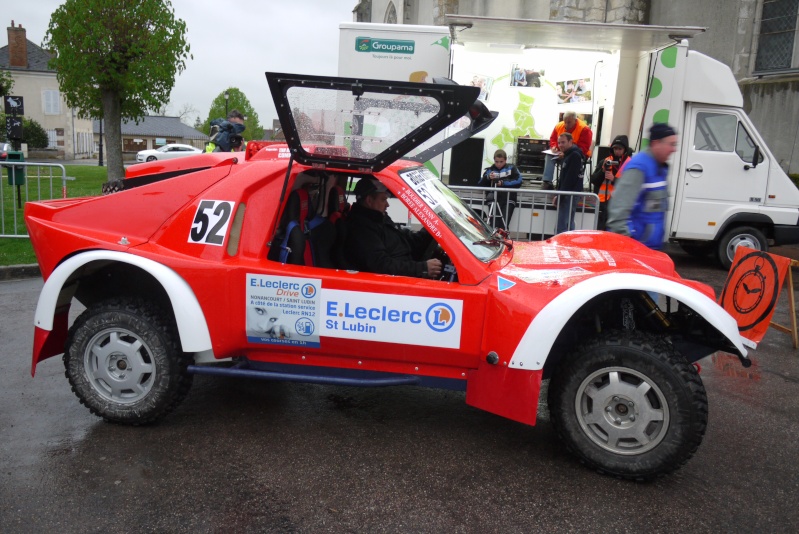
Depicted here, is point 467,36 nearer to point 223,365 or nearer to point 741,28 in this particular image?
point 223,365

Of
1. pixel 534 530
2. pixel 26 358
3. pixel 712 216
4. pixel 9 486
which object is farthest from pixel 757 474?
pixel 712 216

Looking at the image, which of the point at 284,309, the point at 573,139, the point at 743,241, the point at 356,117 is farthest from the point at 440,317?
the point at 743,241

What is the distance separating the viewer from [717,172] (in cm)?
1051

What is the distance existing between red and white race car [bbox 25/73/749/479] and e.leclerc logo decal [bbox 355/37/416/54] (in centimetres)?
621

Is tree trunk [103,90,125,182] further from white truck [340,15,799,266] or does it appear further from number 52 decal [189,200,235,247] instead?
number 52 decal [189,200,235,247]

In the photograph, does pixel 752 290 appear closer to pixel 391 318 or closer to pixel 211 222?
pixel 391 318

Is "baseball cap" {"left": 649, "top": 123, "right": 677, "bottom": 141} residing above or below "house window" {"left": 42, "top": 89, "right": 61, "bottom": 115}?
below

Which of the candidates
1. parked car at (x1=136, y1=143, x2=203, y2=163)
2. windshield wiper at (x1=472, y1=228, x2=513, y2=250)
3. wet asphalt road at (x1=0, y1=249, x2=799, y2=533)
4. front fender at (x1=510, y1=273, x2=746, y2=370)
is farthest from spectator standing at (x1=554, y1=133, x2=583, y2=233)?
parked car at (x1=136, y1=143, x2=203, y2=163)

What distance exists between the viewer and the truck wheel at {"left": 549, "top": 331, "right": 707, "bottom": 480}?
11.5 ft

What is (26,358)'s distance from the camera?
17.9 ft

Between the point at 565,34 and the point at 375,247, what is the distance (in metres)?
7.46

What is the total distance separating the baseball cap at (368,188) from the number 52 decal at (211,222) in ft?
2.86

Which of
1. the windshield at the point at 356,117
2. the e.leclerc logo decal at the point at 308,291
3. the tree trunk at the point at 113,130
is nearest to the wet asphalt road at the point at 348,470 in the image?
the e.leclerc logo decal at the point at 308,291

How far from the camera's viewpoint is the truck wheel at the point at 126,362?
4043 mm
